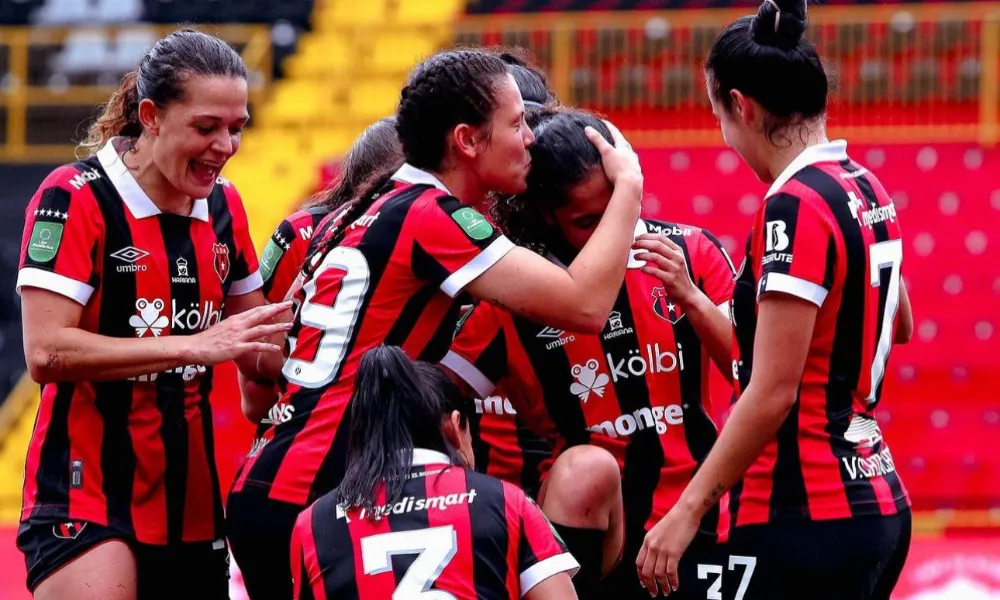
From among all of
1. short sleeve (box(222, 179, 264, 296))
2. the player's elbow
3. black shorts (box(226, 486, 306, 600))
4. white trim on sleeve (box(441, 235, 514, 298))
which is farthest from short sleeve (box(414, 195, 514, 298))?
short sleeve (box(222, 179, 264, 296))

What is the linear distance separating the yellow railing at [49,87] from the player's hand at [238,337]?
29.6ft

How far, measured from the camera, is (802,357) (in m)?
3.02

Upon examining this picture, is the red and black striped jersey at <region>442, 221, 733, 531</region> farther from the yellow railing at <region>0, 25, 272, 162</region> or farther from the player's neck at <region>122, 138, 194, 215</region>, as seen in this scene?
the yellow railing at <region>0, 25, 272, 162</region>

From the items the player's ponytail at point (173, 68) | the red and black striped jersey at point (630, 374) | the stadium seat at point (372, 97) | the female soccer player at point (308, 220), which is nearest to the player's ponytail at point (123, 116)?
the player's ponytail at point (173, 68)

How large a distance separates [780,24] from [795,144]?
0.26 metres

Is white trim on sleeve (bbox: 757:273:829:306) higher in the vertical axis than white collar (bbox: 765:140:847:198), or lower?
lower

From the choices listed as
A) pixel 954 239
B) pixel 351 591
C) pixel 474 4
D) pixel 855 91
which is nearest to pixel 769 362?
pixel 351 591

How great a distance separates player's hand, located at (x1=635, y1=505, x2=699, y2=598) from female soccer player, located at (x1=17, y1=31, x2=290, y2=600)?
0.96 m

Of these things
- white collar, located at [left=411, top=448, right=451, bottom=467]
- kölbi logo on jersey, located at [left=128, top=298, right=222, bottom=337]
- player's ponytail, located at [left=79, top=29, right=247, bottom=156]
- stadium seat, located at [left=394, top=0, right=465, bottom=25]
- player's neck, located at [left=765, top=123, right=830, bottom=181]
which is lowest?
white collar, located at [left=411, top=448, right=451, bottom=467]

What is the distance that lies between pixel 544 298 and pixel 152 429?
3.67ft

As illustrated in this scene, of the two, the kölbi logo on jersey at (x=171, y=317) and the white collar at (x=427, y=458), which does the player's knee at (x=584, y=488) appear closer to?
the white collar at (x=427, y=458)

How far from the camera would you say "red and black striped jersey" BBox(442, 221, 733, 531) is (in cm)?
363

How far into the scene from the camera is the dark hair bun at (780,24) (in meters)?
3.10

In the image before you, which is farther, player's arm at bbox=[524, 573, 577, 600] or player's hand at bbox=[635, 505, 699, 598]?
player's hand at bbox=[635, 505, 699, 598]
